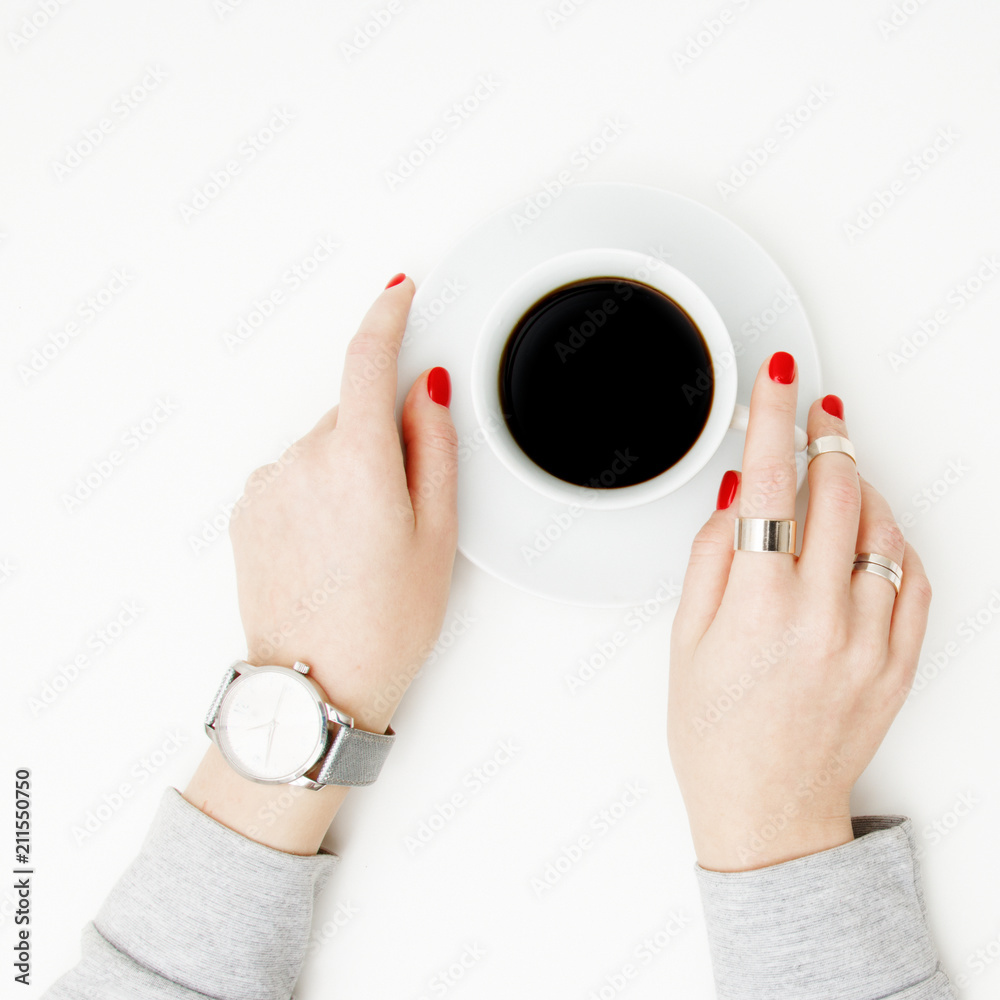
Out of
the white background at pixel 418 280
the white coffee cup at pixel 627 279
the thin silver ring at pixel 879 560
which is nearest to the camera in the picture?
the white coffee cup at pixel 627 279

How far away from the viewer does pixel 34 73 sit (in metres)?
1.02

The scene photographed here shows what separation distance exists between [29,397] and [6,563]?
0.76 ft

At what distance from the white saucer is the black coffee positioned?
0.06 m

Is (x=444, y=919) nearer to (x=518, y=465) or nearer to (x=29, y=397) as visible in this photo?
(x=518, y=465)

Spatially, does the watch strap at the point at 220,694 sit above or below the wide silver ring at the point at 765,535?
below

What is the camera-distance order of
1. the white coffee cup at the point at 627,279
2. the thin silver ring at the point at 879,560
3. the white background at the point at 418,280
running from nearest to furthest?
the white coffee cup at the point at 627,279 → the thin silver ring at the point at 879,560 → the white background at the point at 418,280

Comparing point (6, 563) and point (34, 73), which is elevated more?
point (34, 73)

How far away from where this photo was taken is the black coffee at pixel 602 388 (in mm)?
805

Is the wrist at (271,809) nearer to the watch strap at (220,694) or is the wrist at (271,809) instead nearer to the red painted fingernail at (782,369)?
the watch strap at (220,694)

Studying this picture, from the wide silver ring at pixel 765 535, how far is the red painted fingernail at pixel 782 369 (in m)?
0.15

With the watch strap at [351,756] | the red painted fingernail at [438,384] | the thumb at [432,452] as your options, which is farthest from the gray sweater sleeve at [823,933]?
the red painted fingernail at [438,384]

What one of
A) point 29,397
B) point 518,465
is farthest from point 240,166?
point 518,465

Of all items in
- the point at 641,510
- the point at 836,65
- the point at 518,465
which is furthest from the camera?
the point at 836,65

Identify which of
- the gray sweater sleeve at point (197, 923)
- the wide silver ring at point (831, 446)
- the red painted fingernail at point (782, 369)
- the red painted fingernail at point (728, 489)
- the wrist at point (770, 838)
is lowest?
the gray sweater sleeve at point (197, 923)
